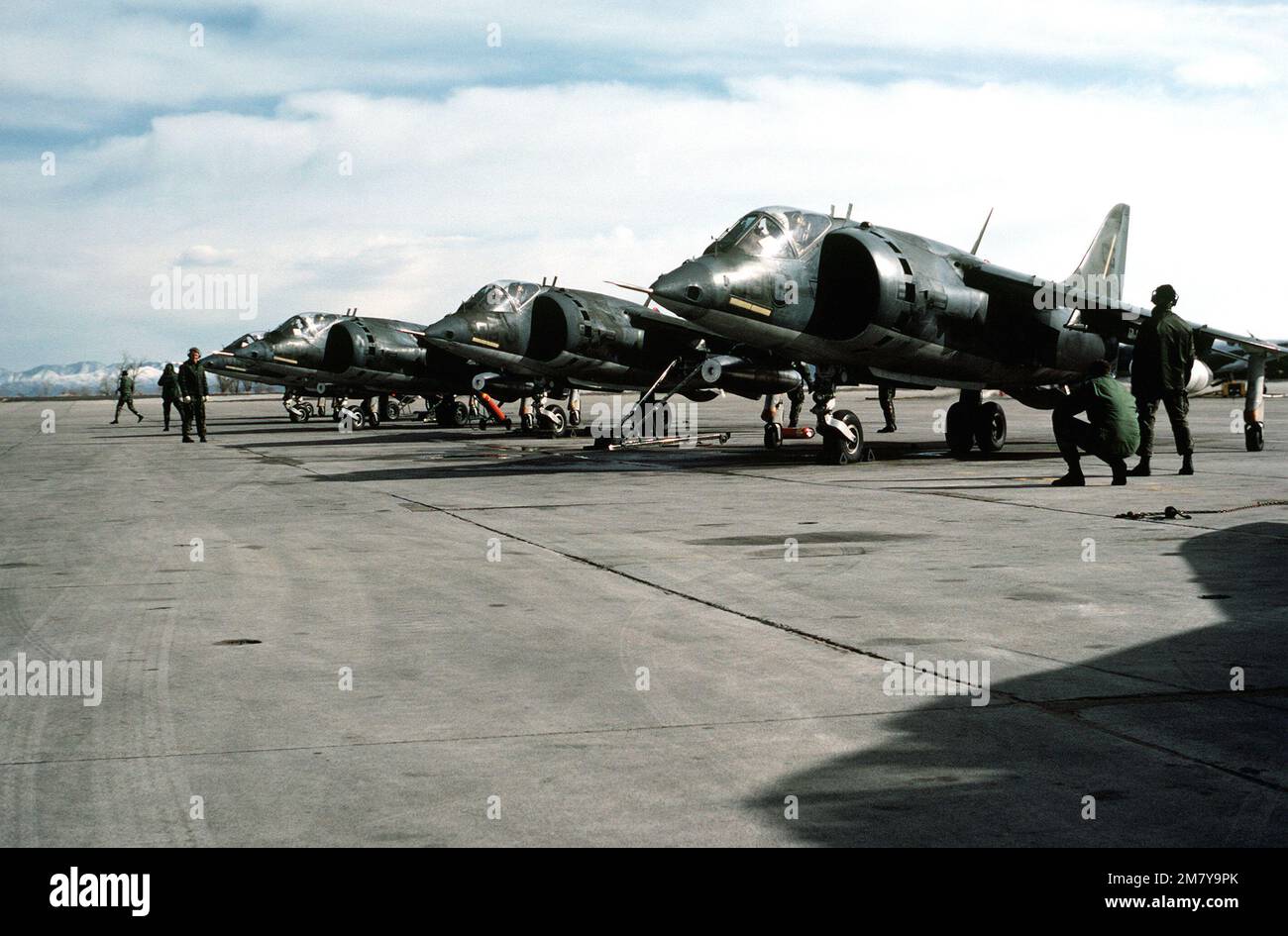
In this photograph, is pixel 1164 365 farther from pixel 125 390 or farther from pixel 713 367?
pixel 125 390

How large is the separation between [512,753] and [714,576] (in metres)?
4.42

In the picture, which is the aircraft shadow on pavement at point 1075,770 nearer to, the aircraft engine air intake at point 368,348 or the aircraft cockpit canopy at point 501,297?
the aircraft cockpit canopy at point 501,297

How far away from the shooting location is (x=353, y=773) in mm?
4555

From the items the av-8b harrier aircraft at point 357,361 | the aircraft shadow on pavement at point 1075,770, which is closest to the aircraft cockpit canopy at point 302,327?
the av-8b harrier aircraft at point 357,361

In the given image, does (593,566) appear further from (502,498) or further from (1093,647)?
(502,498)

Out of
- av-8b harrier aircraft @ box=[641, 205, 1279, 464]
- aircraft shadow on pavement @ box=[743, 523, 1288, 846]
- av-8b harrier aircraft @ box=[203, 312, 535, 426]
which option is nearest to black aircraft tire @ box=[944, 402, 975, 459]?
av-8b harrier aircraft @ box=[641, 205, 1279, 464]

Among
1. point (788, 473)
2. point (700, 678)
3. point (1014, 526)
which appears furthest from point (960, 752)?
point (788, 473)

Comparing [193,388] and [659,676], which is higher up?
[193,388]

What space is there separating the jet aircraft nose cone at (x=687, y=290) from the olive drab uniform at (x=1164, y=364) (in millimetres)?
5469

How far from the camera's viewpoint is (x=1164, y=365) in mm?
15766

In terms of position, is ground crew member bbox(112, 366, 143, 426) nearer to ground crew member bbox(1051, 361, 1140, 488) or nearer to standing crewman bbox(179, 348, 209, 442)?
standing crewman bbox(179, 348, 209, 442)

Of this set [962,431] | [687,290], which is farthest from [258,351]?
[687,290]

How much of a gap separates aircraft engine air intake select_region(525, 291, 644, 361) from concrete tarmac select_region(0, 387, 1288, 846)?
1391 centimetres

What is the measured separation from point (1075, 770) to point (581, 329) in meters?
23.3
